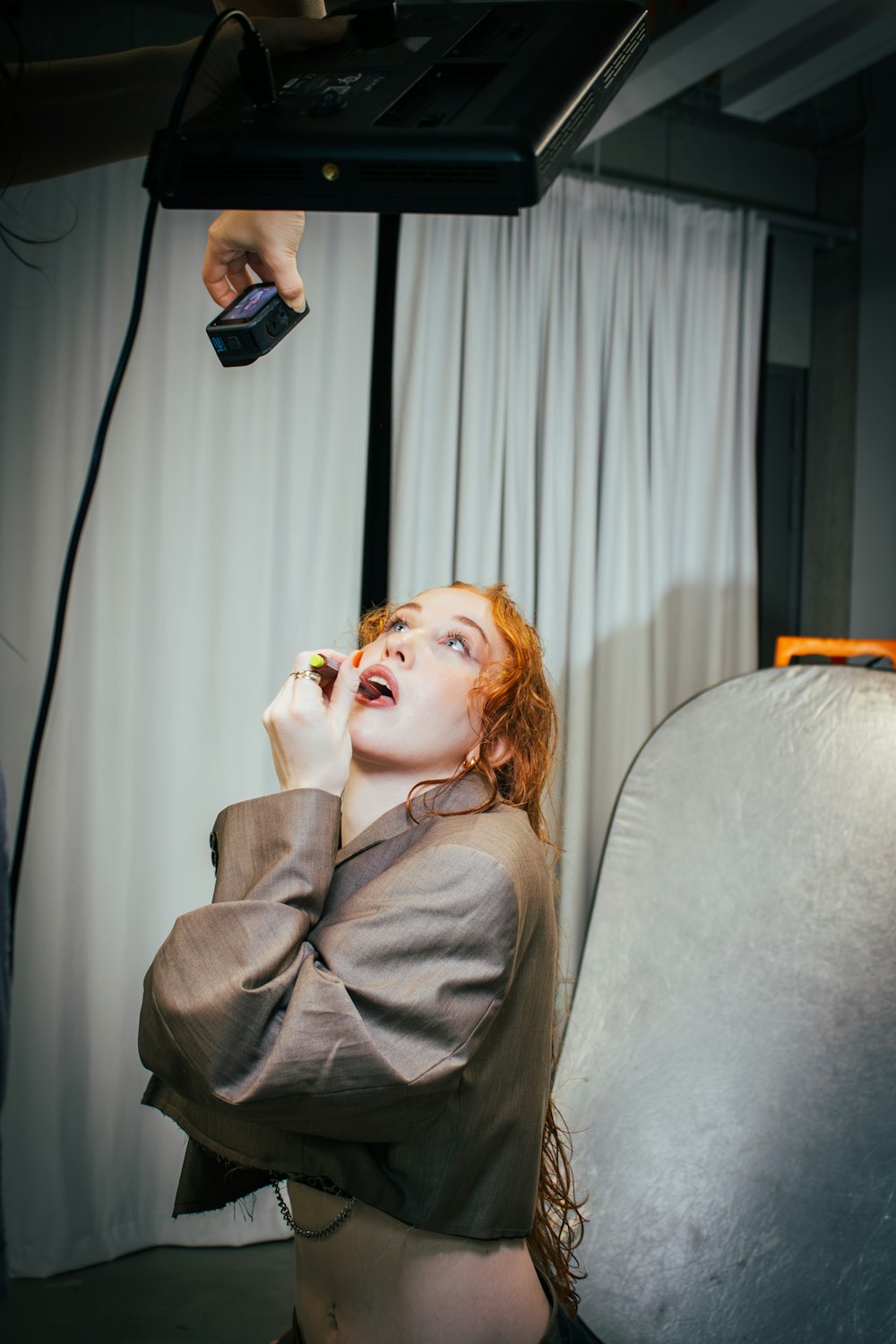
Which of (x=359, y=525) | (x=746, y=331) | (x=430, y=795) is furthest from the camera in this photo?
(x=746, y=331)

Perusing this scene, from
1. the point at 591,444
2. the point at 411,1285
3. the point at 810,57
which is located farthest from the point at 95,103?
the point at 591,444

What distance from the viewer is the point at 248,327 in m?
0.82

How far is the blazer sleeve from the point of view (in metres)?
0.93

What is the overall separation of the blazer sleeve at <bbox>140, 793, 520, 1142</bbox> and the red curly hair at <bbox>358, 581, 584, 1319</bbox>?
0.21 metres

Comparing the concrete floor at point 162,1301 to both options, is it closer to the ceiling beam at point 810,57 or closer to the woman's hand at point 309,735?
the woman's hand at point 309,735

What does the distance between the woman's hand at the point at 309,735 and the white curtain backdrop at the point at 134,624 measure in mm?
1411

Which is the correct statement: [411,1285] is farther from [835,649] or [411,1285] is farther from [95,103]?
[835,649]

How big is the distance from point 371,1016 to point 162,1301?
174 cm

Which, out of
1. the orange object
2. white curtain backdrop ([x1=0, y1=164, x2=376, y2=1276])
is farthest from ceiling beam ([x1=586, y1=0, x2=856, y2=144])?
the orange object

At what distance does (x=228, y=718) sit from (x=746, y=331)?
1842mm

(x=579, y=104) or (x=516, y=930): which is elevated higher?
(x=579, y=104)

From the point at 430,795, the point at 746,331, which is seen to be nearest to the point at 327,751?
the point at 430,795

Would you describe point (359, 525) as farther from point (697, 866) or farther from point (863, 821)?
point (863, 821)

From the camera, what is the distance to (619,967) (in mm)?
2201
